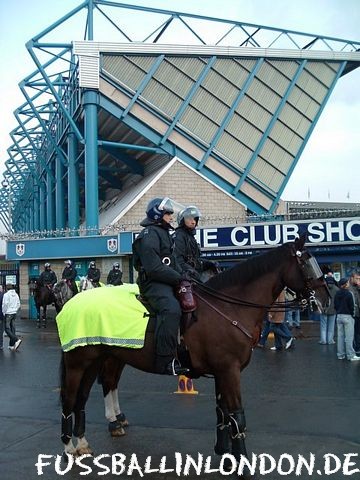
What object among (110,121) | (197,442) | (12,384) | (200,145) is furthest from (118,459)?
(110,121)

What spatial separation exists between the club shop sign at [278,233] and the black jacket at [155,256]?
13954 mm

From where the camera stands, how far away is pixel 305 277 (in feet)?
18.4

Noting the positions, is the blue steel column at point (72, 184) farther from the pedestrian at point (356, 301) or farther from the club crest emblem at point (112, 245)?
the pedestrian at point (356, 301)

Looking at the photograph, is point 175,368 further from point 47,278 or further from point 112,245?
point 112,245

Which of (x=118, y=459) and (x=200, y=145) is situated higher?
(x=200, y=145)

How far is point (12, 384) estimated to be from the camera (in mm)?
9820

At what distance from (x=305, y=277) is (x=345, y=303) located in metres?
6.78

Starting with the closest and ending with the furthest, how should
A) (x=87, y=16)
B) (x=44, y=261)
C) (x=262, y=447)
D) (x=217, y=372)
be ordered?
(x=217, y=372), (x=262, y=447), (x=44, y=261), (x=87, y=16)

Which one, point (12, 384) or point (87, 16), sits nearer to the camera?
point (12, 384)

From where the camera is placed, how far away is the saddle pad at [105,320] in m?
5.59

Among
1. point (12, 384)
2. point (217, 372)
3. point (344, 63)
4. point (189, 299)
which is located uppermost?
point (344, 63)

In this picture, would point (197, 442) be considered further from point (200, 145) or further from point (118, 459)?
point (200, 145)

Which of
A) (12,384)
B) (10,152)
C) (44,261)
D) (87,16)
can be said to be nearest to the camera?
(12,384)

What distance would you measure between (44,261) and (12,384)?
1536 cm
